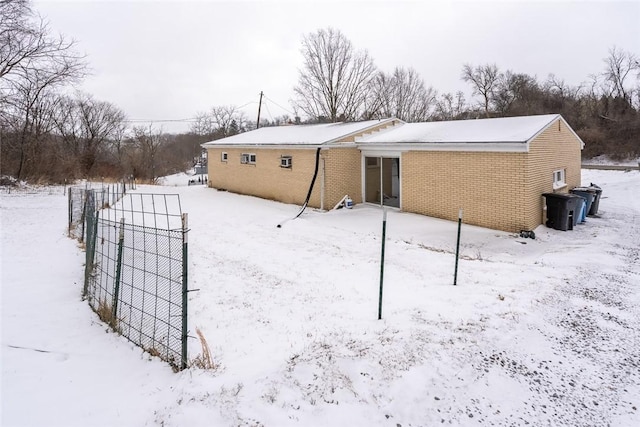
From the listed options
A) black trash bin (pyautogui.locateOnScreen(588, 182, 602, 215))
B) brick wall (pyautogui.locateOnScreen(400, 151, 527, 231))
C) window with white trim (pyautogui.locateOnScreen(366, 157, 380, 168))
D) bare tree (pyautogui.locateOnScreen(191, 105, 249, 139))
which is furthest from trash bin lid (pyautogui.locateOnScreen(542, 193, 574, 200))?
bare tree (pyautogui.locateOnScreen(191, 105, 249, 139))

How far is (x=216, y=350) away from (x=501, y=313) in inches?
132

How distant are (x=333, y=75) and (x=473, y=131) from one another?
26338 millimetres

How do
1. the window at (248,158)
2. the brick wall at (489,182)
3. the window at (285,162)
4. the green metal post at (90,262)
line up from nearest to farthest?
the green metal post at (90,262) → the brick wall at (489,182) → the window at (285,162) → the window at (248,158)

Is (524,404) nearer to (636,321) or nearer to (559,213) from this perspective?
(636,321)

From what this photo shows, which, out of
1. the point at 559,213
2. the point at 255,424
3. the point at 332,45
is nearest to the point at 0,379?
the point at 255,424

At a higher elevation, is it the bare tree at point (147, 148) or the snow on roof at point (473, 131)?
the bare tree at point (147, 148)

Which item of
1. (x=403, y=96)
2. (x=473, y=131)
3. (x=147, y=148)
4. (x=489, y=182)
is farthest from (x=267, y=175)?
(x=147, y=148)

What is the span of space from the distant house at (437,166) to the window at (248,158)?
0.34ft

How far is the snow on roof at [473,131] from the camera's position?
33.6 feet

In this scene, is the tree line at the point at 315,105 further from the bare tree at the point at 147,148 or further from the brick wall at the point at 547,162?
the brick wall at the point at 547,162

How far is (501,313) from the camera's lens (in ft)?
15.2

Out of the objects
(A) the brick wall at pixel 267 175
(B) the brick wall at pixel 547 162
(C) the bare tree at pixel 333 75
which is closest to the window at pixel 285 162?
(A) the brick wall at pixel 267 175

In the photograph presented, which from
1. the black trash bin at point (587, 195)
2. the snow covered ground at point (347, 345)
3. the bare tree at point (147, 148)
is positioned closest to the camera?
the snow covered ground at point (347, 345)

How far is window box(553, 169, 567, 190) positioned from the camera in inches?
461
